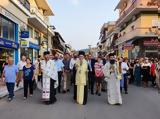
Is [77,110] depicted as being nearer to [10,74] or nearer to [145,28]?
[10,74]

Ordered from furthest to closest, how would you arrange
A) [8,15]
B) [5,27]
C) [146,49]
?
Answer: [146,49] → [8,15] → [5,27]

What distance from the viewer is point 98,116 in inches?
420

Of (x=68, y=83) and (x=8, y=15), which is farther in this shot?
(x=8, y=15)

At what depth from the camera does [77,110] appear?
38.7ft

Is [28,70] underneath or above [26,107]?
above

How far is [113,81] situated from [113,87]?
8.9 inches

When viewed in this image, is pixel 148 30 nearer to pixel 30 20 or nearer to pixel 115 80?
pixel 30 20

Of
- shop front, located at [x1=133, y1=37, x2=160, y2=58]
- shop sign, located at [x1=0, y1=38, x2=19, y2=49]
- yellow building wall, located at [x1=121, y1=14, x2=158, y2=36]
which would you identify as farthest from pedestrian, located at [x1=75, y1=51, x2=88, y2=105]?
yellow building wall, located at [x1=121, y1=14, x2=158, y2=36]

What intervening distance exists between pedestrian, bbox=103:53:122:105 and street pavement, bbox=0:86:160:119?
1.06ft

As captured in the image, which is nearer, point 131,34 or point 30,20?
point 30,20

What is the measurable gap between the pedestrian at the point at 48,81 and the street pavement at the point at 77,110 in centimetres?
27

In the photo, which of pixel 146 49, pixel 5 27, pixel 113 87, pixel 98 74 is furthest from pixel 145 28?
pixel 113 87

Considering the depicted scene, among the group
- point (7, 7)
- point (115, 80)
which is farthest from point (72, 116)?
point (7, 7)

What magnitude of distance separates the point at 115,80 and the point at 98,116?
3426 mm
